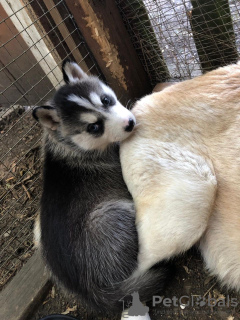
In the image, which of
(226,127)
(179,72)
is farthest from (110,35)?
(226,127)

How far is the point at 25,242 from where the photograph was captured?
3.07m

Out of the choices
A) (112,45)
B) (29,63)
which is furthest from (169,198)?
(29,63)

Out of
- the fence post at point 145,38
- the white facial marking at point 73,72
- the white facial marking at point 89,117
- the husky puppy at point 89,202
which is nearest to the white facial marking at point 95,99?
the husky puppy at point 89,202

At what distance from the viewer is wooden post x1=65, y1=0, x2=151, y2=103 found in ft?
9.45

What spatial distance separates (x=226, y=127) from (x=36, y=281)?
216 cm

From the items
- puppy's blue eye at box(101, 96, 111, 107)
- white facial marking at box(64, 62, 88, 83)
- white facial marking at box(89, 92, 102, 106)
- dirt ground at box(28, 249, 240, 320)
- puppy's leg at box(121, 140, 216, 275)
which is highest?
white facial marking at box(64, 62, 88, 83)

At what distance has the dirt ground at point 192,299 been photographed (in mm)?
1942

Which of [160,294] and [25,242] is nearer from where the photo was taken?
[160,294]

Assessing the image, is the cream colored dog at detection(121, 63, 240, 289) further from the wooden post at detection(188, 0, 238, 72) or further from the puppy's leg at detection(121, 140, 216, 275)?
the wooden post at detection(188, 0, 238, 72)

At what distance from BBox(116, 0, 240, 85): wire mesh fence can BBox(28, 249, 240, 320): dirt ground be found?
2.13m

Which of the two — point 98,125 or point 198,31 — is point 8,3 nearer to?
point 98,125

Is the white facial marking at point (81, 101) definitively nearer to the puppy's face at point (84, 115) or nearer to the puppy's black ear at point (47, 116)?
the puppy's face at point (84, 115)

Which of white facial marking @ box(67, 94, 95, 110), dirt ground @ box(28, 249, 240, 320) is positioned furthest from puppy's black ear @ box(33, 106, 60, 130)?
dirt ground @ box(28, 249, 240, 320)

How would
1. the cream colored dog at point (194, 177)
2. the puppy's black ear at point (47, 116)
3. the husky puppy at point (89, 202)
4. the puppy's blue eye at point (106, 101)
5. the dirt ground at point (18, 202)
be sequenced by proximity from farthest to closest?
the dirt ground at point (18, 202), the puppy's blue eye at point (106, 101), the puppy's black ear at point (47, 116), the husky puppy at point (89, 202), the cream colored dog at point (194, 177)
